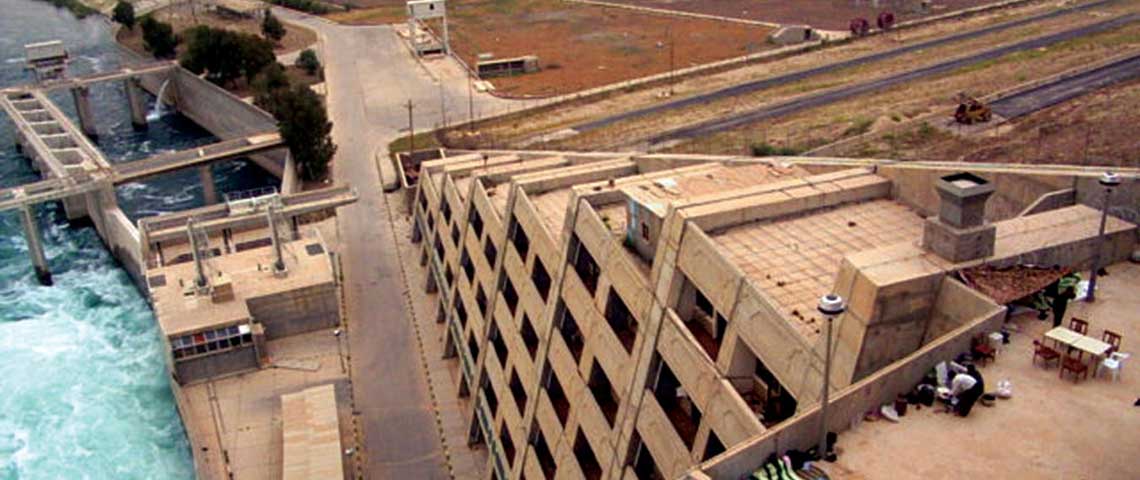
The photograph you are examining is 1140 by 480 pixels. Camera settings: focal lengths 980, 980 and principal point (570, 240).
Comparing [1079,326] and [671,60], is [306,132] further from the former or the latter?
[1079,326]

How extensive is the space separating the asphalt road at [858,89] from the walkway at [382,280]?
31636mm

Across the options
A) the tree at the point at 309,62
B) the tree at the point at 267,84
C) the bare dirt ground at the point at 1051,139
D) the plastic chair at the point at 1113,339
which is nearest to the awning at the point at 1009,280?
the plastic chair at the point at 1113,339

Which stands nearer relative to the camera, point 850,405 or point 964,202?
point 850,405

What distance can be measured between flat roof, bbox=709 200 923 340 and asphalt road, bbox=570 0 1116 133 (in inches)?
2811

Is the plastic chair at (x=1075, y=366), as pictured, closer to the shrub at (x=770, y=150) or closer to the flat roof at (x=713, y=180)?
the flat roof at (x=713, y=180)

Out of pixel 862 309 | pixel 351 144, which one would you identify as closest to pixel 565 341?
pixel 862 309

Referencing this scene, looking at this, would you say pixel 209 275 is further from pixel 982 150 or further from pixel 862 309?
pixel 982 150

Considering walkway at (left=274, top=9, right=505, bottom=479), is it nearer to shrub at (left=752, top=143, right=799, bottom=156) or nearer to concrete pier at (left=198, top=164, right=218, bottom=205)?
concrete pier at (left=198, top=164, right=218, bottom=205)

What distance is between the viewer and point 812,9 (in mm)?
180625

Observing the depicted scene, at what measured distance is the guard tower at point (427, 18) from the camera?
15700cm

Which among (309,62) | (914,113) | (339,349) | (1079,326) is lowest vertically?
(339,349)

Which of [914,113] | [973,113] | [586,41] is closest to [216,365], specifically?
[973,113]

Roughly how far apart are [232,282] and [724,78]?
262ft

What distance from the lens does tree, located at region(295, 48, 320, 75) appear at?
5935 inches
